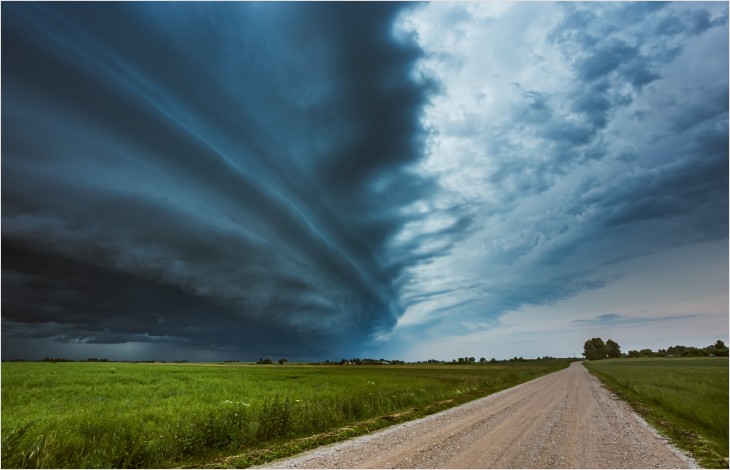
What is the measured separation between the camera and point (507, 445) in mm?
13391

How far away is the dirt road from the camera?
1140cm

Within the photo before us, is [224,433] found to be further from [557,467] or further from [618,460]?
[618,460]

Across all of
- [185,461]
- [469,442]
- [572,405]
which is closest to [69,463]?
[185,461]

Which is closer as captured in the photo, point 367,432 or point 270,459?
point 270,459

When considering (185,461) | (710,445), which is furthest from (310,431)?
(710,445)

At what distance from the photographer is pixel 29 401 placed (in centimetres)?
2683

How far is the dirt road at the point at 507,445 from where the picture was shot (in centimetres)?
1140

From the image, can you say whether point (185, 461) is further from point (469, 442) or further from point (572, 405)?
point (572, 405)

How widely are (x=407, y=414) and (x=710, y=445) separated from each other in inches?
551

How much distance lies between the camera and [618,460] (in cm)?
1154

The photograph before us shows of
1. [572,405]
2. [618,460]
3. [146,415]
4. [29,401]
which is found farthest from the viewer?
[29,401]

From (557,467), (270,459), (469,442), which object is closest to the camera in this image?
(557,467)

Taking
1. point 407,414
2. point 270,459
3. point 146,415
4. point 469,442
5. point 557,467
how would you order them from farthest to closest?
1. point 407,414
2. point 146,415
3. point 469,442
4. point 270,459
5. point 557,467

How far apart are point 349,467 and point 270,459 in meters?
3.17
